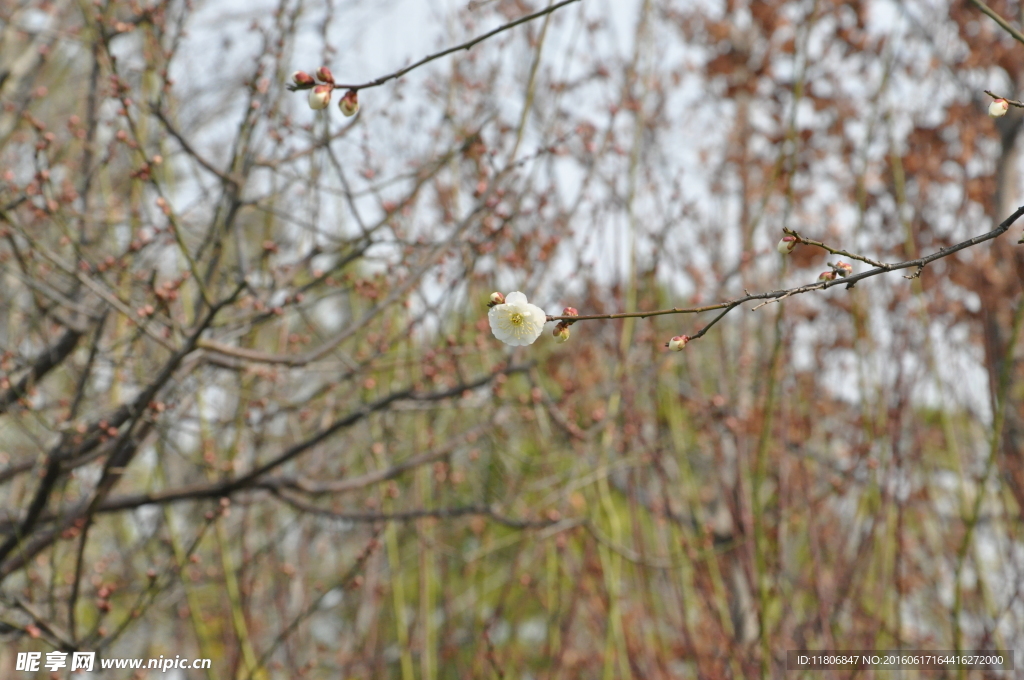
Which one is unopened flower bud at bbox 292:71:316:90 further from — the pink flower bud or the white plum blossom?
the pink flower bud

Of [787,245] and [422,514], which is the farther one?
[422,514]

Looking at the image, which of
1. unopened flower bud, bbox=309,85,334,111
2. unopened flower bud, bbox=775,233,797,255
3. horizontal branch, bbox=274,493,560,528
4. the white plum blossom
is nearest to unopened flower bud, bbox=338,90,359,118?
unopened flower bud, bbox=309,85,334,111

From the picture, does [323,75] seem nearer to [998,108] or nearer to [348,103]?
[348,103]

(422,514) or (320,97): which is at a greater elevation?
(320,97)

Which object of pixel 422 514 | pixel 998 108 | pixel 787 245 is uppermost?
pixel 998 108

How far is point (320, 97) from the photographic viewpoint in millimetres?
1351

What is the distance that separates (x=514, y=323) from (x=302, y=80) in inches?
20.7

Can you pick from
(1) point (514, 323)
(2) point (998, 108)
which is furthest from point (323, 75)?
(2) point (998, 108)

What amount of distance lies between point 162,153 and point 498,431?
1555mm

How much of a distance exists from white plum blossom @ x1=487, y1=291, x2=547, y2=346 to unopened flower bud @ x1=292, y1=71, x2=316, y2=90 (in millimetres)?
476

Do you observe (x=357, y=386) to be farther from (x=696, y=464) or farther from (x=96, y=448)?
(x=696, y=464)

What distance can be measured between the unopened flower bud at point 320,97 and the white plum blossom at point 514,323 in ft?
1.45

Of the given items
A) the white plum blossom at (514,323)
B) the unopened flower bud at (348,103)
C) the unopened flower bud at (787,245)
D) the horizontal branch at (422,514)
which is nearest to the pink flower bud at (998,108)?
the unopened flower bud at (787,245)

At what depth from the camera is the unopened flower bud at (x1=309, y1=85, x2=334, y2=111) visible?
4.43ft
